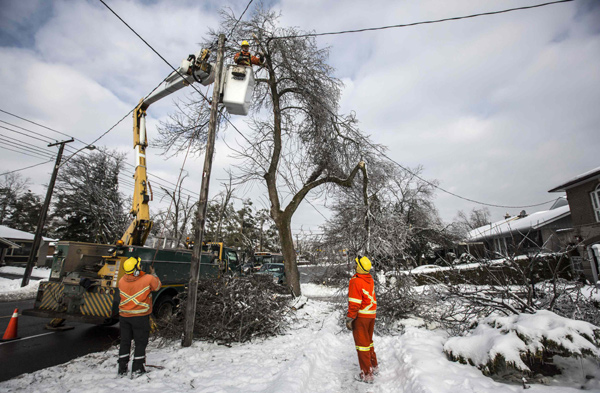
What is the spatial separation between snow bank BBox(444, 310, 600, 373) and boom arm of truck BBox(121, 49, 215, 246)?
7.61 m

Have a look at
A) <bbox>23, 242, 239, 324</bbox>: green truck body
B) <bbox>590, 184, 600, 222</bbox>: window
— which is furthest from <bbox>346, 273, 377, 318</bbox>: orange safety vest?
<bbox>590, 184, 600, 222</bbox>: window

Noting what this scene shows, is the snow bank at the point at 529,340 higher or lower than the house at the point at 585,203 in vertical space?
lower

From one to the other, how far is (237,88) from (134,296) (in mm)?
4480

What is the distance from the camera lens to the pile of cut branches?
5938 millimetres

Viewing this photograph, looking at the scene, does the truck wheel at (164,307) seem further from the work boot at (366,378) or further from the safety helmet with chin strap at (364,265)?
the safety helmet with chin strap at (364,265)

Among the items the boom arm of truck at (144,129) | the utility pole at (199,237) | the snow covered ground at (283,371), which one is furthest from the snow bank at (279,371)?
the boom arm of truck at (144,129)

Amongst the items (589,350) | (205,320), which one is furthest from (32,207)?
(589,350)

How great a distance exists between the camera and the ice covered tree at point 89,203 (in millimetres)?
24938

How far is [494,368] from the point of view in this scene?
11.1 feet

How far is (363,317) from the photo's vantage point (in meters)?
4.41

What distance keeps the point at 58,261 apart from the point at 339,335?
6909 mm

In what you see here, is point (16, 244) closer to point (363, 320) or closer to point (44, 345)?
point (44, 345)

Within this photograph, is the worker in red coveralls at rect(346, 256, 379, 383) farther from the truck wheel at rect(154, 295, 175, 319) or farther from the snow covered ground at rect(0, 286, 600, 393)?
the truck wheel at rect(154, 295, 175, 319)

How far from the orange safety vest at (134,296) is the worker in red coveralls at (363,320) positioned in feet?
10.2
